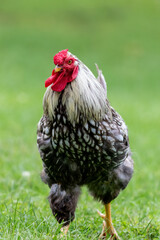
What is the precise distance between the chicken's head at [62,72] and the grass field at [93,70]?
4.20ft

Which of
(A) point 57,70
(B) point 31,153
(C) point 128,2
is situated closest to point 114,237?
(A) point 57,70

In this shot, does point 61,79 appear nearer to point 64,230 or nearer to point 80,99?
point 80,99

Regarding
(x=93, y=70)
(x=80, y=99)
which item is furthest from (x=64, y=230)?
(x=93, y=70)

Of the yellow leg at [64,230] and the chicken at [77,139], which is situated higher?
the chicken at [77,139]

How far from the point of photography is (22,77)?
17.2 meters

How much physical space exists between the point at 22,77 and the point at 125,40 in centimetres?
886

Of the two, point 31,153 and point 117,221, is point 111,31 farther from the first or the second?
point 117,221

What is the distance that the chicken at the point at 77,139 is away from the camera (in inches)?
132

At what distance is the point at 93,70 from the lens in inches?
716

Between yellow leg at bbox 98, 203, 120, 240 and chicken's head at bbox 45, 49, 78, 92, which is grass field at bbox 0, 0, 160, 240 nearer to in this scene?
yellow leg at bbox 98, 203, 120, 240

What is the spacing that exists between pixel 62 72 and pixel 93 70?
1499 cm

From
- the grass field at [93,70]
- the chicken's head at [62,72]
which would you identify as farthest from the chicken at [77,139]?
the grass field at [93,70]

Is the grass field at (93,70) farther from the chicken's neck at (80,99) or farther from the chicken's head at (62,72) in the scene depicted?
the chicken's head at (62,72)

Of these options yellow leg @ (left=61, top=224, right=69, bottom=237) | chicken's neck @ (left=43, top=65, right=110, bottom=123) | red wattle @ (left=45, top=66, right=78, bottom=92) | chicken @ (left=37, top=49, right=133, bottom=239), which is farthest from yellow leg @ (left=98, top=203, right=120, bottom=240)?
red wattle @ (left=45, top=66, right=78, bottom=92)
